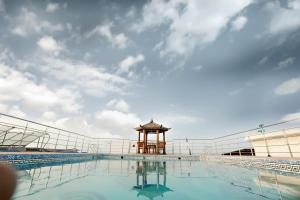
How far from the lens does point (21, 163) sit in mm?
5434

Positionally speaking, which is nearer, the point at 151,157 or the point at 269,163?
the point at 269,163

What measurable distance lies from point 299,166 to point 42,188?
5.69m

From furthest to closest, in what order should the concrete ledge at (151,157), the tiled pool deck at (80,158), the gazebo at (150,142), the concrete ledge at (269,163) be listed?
1. the gazebo at (150,142)
2. the concrete ledge at (151,157)
3. the tiled pool deck at (80,158)
4. the concrete ledge at (269,163)

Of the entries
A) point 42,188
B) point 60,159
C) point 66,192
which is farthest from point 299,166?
point 60,159

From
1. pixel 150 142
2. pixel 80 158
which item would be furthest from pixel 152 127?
pixel 80 158

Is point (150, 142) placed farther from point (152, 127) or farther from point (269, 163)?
point (269, 163)

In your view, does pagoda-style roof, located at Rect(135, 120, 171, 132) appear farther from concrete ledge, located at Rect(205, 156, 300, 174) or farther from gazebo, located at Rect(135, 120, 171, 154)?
concrete ledge, located at Rect(205, 156, 300, 174)

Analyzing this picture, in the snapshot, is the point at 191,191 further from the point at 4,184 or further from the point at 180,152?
the point at 180,152

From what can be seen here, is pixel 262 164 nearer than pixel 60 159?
Yes

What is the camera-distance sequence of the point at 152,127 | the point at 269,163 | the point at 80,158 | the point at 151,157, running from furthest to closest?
the point at 152,127 < the point at 151,157 < the point at 80,158 < the point at 269,163

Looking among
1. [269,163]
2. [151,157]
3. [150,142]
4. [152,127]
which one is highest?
[152,127]

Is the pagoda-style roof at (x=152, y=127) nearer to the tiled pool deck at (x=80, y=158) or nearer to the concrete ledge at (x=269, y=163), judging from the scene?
the tiled pool deck at (x=80, y=158)

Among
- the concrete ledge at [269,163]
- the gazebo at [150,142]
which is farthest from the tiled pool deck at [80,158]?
the gazebo at [150,142]

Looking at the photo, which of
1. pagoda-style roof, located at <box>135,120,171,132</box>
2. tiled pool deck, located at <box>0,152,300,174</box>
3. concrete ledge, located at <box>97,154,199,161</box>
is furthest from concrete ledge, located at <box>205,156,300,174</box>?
pagoda-style roof, located at <box>135,120,171,132</box>
